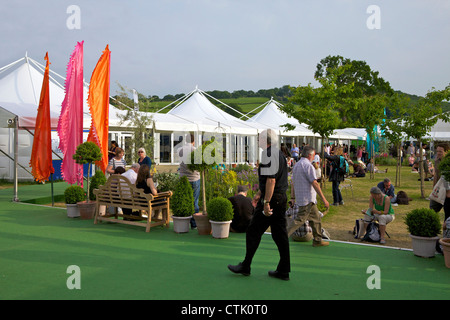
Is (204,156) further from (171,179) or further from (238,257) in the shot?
(171,179)

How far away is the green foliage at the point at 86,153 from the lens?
885cm

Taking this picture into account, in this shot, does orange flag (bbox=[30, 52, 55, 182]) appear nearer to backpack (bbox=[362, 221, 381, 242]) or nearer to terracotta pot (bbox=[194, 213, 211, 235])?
terracotta pot (bbox=[194, 213, 211, 235])

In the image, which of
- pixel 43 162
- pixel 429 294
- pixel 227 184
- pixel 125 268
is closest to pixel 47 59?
pixel 43 162

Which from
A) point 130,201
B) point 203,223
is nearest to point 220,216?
point 203,223

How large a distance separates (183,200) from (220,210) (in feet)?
2.82

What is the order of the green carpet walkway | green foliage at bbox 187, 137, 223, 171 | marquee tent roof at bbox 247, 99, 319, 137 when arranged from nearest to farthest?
the green carpet walkway → green foliage at bbox 187, 137, 223, 171 → marquee tent roof at bbox 247, 99, 319, 137

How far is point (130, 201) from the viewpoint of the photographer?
7.85 meters

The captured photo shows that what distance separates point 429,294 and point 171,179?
8.69 meters

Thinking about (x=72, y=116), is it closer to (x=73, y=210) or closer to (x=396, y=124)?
(x=73, y=210)

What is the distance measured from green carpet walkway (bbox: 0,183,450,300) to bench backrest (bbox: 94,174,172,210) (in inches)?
22.8

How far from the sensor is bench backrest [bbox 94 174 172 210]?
756 centimetres

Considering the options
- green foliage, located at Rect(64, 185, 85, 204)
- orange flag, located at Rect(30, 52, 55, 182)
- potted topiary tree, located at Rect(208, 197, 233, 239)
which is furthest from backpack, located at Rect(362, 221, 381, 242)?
orange flag, located at Rect(30, 52, 55, 182)

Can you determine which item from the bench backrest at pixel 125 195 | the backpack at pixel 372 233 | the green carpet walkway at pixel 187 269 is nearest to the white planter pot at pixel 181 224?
the green carpet walkway at pixel 187 269

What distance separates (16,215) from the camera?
29.8 feet
